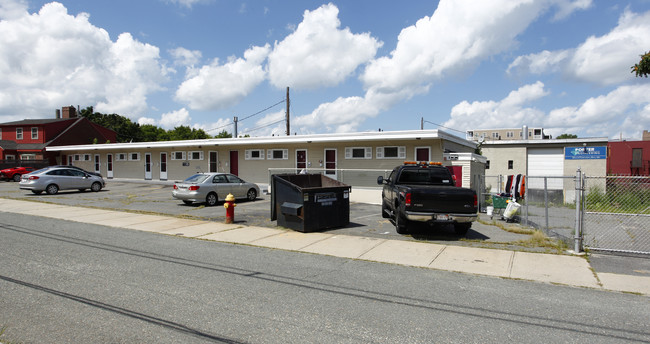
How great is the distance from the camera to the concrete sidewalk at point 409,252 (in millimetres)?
6757

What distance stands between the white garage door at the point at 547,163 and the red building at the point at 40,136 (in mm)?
40045

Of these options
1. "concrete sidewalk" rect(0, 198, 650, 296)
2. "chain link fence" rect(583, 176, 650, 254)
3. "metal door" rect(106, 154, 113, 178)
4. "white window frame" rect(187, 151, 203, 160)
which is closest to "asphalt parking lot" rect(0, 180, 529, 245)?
"concrete sidewalk" rect(0, 198, 650, 296)

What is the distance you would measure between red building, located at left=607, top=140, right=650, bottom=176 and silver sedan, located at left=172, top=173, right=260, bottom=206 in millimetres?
33573

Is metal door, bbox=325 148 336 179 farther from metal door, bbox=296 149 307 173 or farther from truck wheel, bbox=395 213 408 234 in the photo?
truck wheel, bbox=395 213 408 234

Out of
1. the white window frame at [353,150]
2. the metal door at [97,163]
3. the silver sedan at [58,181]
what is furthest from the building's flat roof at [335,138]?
the metal door at [97,163]

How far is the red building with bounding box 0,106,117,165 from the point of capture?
39688 mm

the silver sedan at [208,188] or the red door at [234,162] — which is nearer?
the silver sedan at [208,188]

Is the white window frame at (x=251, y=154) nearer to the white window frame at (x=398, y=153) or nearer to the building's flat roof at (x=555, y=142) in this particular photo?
the white window frame at (x=398, y=153)

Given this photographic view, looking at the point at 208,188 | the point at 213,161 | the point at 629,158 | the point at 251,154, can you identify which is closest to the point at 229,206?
the point at 208,188

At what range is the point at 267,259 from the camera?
7832mm

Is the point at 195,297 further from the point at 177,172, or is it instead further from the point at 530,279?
the point at 177,172

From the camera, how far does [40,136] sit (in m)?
41.4

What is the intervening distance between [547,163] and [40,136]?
47934 mm

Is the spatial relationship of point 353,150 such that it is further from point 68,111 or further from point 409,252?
point 68,111
